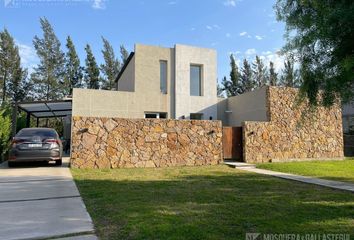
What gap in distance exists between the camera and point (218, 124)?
576 inches

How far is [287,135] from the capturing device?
53.9ft

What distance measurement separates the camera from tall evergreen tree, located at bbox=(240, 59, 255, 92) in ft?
147

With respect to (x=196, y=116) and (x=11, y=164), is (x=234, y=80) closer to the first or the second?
(x=196, y=116)

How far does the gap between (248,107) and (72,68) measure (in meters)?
30.7

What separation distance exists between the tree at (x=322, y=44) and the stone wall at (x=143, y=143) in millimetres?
8154

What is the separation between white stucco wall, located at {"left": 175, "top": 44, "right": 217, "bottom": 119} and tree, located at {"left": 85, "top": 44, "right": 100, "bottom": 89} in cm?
2712

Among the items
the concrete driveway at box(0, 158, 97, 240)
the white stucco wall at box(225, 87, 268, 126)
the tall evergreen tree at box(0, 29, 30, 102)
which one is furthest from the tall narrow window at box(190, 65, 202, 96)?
the tall evergreen tree at box(0, 29, 30, 102)

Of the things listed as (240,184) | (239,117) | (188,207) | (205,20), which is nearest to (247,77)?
(239,117)

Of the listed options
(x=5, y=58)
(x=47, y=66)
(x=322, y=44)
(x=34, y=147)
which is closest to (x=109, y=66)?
(x=47, y=66)

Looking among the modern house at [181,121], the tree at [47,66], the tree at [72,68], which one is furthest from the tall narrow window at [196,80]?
the tree at [72,68]

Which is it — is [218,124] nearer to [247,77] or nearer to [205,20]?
[205,20]

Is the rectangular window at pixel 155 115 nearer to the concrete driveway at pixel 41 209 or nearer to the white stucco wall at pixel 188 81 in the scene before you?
the white stucco wall at pixel 188 81

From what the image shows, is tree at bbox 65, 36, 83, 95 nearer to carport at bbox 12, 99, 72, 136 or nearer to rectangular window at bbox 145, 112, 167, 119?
carport at bbox 12, 99, 72, 136

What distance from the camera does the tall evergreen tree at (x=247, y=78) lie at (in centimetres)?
4488
